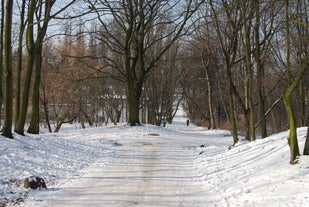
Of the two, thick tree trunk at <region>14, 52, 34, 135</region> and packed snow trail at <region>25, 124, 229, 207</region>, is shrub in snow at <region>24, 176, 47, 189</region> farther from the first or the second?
thick tree trunk at <region>14, 52, 34, 135</region>

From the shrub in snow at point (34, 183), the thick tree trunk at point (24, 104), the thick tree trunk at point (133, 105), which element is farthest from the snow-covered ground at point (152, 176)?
the thick tree trunk at point (133, 105)

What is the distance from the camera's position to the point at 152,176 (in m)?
9.31

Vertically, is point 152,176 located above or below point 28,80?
below

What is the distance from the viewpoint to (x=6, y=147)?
36.7 ft

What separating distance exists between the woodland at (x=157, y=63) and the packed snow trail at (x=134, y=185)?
2.72 meters

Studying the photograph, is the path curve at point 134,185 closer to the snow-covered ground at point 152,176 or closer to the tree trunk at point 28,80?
the snow-covered ground at point 152,176

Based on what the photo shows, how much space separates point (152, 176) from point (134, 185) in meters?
1.14

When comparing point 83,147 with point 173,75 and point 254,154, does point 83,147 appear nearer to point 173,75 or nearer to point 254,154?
point 254,154

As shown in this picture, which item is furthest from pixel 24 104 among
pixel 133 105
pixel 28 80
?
pixel 133 105

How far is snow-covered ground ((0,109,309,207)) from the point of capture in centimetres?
684

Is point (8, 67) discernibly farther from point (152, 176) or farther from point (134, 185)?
point (134, 185)

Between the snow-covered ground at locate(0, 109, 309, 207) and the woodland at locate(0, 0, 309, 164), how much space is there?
1.15 metres

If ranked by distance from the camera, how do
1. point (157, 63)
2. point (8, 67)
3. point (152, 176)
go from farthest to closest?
point (157, 63), point (8, 67), point (152, 176)

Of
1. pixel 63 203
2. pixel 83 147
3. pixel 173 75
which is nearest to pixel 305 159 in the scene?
pixel 63 203
